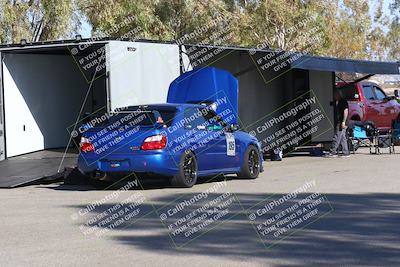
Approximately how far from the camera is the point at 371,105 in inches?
941

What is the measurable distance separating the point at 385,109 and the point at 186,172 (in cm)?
1283

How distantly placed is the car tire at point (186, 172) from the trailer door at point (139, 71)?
3.02 metres

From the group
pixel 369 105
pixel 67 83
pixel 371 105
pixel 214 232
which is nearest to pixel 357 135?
pixel 369 105

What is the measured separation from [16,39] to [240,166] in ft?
49.3

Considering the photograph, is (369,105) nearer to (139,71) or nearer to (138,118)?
(139,71)

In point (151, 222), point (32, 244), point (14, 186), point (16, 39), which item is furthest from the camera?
point (16, 39)

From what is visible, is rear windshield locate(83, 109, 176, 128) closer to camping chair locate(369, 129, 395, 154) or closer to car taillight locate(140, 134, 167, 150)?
car taillight locate(140, 134, 167, 150)

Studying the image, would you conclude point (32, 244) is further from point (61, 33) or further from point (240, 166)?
point (61, 33)

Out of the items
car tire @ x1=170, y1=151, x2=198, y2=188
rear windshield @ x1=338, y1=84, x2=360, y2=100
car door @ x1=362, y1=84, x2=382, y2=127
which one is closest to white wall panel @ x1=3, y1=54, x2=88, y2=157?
car tire @ x1=170, y1=151, x2=198, y2=188

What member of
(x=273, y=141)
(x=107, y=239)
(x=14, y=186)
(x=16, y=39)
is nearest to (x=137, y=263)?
(x=107, y=239)

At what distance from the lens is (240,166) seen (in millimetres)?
14859

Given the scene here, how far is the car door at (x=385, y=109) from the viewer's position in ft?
79.6

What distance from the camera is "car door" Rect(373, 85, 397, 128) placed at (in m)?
24.3

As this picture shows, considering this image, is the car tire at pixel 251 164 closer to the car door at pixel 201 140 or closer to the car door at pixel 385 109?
the car door at pixel 201 140
